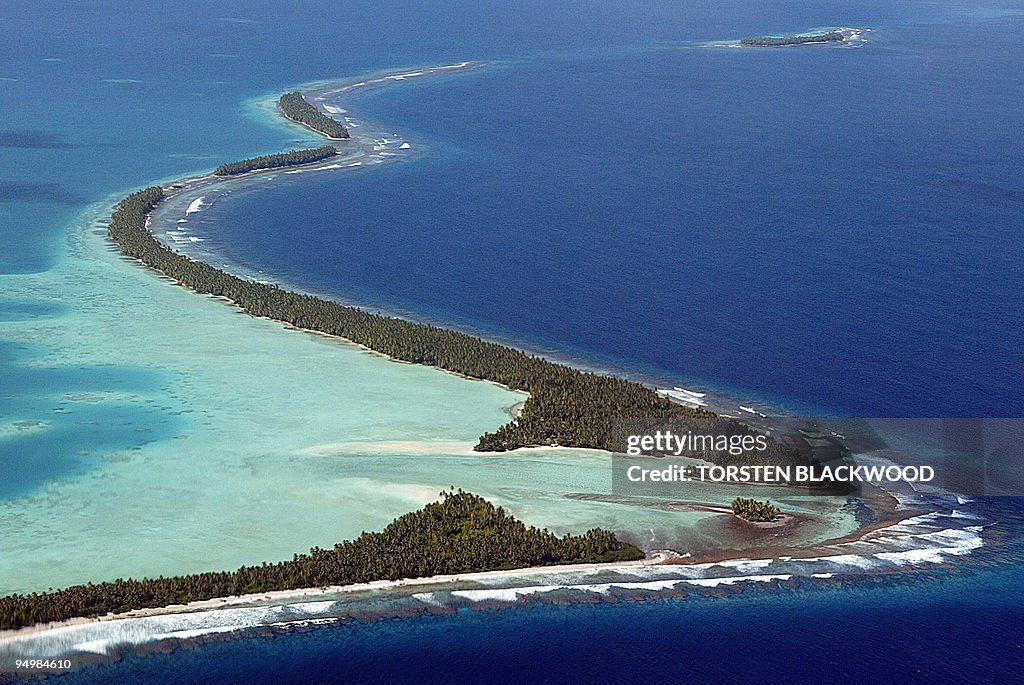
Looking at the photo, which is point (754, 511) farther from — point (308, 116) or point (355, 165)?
point (308, 116)

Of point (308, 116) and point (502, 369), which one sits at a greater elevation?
point (308, 116)

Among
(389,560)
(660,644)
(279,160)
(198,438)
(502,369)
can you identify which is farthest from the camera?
(279,160)

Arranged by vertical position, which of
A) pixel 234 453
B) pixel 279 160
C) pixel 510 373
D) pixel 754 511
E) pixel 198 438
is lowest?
pixel 754 511

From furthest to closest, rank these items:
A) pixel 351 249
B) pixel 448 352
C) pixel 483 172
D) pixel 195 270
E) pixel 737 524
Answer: pixel 483 172, pixel 351 249, pixel 195 270, pixel 448 352, pixel 737 524

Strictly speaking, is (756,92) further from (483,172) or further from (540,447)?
(540,447)

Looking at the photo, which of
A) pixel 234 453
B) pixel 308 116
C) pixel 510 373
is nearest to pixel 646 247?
pixel 510 373

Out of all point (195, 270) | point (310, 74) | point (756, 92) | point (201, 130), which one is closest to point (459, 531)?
point (195, 270)

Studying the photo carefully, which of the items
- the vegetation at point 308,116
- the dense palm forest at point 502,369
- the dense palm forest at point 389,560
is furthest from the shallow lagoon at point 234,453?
the vegetation at point 308,116

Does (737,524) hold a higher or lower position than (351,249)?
lower
